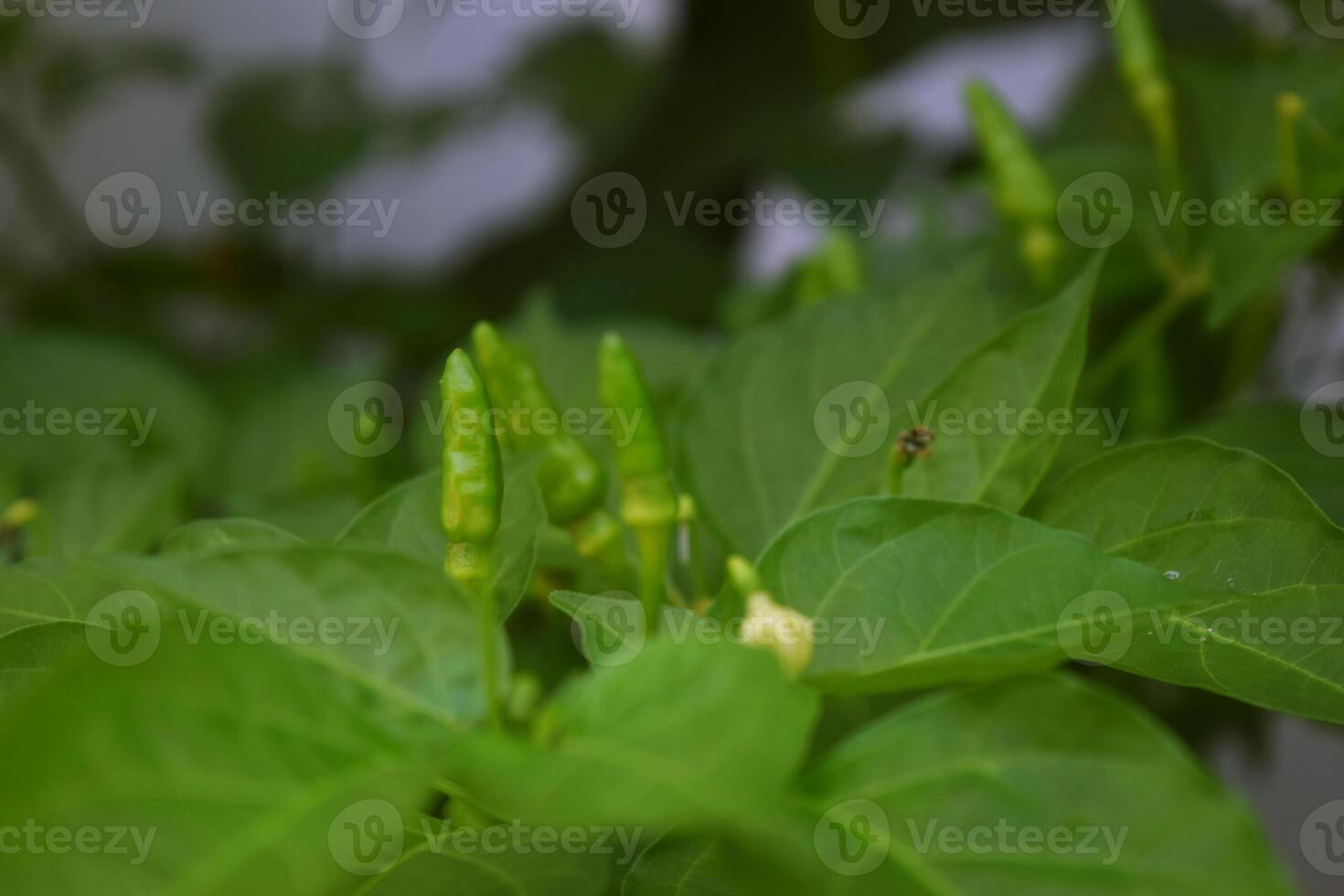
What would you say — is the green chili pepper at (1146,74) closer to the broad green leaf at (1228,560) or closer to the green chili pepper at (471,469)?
the broad green leaf at (1228,560)

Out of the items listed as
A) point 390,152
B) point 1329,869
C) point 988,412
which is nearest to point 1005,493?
point 988,412

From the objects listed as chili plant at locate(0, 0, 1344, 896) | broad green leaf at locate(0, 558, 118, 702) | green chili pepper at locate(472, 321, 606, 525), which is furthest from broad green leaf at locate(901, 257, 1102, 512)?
broad green leaf at locate(0, 558, 118, 702)

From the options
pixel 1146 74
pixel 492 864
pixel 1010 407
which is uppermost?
pixel 1146 74

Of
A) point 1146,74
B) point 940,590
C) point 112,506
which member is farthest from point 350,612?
point 1146,74

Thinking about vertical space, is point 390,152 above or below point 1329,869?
above

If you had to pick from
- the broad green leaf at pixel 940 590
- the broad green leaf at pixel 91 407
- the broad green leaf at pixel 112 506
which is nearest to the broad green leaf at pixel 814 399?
the broad green leaf at pixel 940 590

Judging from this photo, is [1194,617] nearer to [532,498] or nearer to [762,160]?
[532,498]

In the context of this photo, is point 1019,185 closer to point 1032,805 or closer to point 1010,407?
point 1010,407
